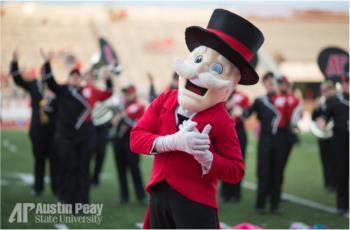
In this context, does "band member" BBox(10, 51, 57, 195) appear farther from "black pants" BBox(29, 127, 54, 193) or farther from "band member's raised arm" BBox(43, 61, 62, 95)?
"band member's raised arm" BBox(43, 61, 62, 95)

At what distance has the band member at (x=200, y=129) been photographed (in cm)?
421

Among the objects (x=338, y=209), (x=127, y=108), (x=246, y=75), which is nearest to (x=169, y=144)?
(x=246, y=75)

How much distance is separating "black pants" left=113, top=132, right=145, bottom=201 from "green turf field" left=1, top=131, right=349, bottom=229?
179 mm

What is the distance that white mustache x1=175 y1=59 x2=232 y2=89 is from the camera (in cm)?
420

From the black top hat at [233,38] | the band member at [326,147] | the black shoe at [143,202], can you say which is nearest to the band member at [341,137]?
the band member at [326,147]

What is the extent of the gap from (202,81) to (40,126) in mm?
5929

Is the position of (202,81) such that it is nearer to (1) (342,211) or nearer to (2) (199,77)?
(2) (199,77)

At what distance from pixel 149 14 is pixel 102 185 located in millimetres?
26050

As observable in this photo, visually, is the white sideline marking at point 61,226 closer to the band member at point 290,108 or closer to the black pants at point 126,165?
the black pants at point 126,165

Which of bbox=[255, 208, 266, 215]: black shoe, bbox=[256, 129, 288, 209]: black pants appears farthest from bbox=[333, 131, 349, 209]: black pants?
bbox=[255, 208, 266, 215]: black shoe

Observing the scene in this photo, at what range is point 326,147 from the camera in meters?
11.3

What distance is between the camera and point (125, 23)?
114ft

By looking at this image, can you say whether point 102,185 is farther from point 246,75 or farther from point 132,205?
point 246,75

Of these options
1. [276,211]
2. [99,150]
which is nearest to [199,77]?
[276,211]
